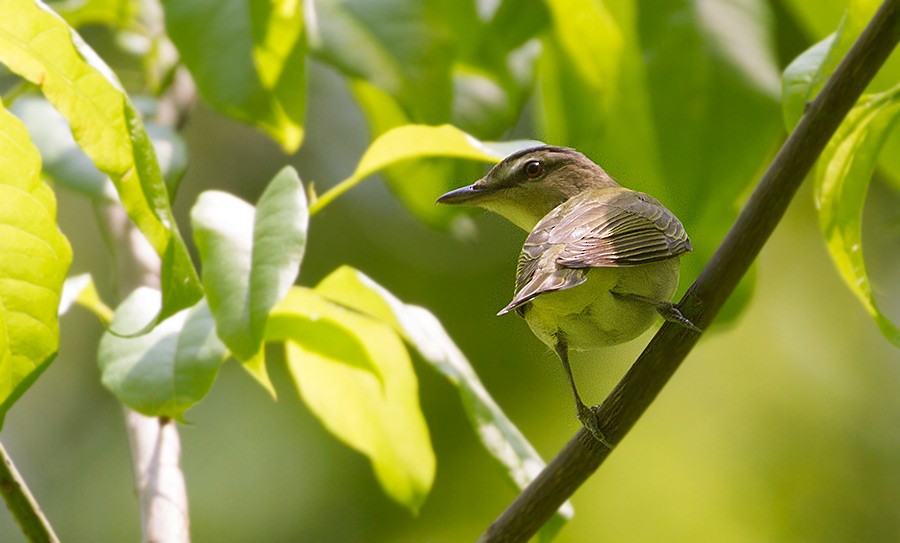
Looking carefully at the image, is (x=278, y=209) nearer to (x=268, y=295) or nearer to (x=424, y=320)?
(x=268, y=295)

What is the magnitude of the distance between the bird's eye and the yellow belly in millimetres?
438

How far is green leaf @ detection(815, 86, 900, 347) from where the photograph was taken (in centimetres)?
179

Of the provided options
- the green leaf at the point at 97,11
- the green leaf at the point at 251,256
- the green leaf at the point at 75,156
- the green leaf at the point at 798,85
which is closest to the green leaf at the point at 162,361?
the green leaf at the point at 251,256

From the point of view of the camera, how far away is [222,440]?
5379mm

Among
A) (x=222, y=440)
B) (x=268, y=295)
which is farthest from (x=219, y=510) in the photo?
(x=268, y=295)

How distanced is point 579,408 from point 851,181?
24.0 inches

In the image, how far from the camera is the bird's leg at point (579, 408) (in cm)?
145

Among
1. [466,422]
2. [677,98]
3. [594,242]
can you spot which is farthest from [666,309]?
[466,422]

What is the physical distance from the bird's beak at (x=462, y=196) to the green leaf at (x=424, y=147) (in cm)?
16

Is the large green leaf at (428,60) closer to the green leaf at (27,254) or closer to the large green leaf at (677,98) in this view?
the large green leaf at (677,98)

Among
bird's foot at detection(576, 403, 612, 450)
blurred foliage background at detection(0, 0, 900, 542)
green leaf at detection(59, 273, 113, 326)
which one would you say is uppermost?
bird's foot at detection(576, 403, 612, 450)

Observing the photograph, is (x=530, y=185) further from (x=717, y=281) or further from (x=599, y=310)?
(x=717, y=281)

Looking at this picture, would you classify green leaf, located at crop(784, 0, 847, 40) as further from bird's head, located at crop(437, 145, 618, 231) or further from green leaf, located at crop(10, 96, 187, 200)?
green leaf, located at crop(10, 96, 187, 200)

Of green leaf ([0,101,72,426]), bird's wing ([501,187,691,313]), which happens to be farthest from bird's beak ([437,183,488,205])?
green leaf ([0,101,72,426])
